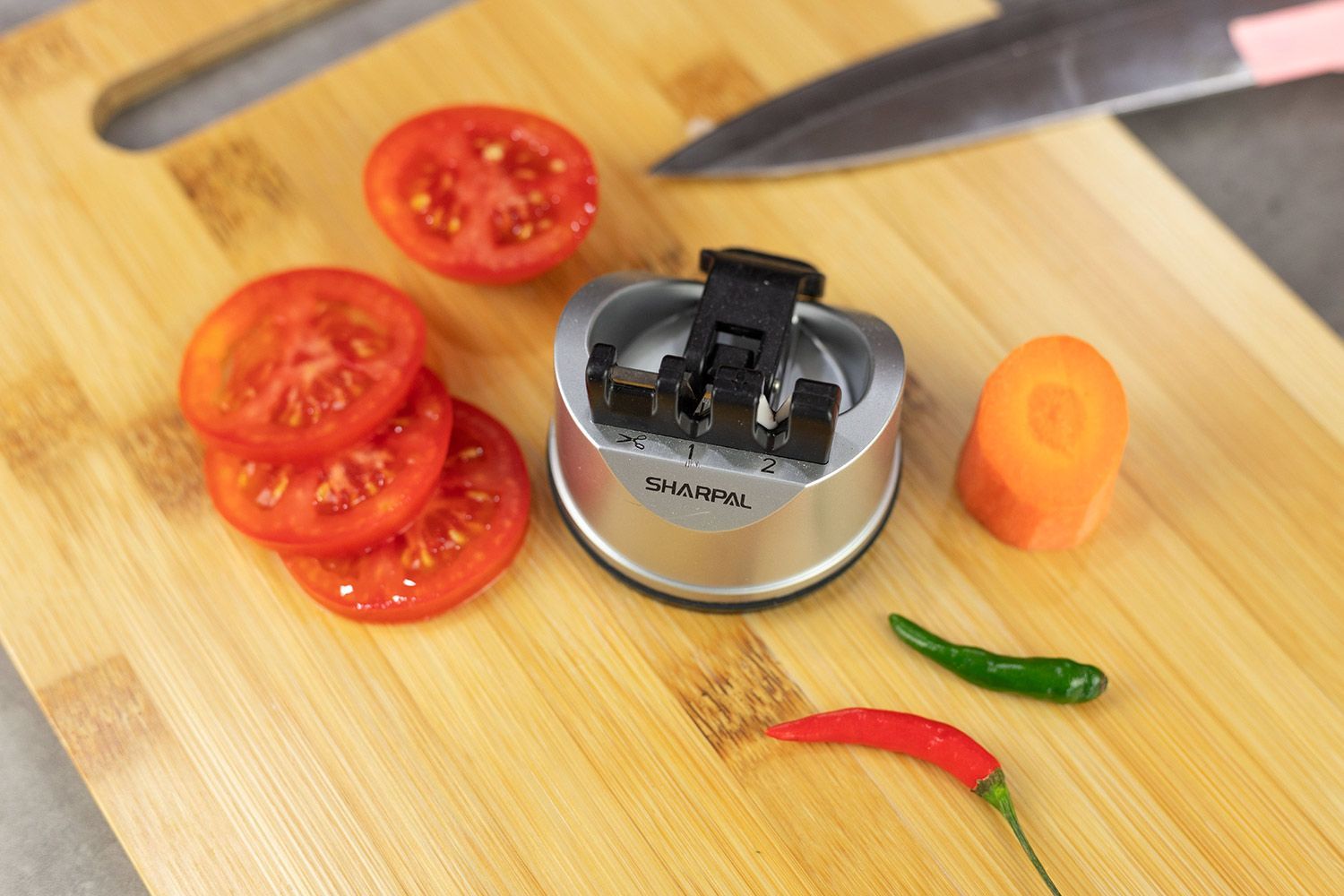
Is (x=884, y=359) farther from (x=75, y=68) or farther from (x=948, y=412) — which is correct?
(x=75, y=68)

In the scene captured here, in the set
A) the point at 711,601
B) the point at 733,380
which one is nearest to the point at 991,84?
the point at 733,380

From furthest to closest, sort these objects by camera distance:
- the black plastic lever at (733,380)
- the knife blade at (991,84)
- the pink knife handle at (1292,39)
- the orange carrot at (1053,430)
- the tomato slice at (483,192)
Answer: the pink knife handle at (1292,39) → the knife blade at (991,84) → the tomato slice at (483,192) → the orange carrot at (1053,430) → the black plastic lever at (733,380)

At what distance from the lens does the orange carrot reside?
5.12 ft

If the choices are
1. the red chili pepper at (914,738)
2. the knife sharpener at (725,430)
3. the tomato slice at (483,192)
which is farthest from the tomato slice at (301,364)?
the red chili pepper at (914,738)

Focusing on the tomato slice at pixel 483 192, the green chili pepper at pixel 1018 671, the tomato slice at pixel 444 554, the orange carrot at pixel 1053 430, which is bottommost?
the tomato slice at pixel 444 554

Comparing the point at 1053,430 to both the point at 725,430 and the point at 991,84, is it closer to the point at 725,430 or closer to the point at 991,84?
the point at 725,430

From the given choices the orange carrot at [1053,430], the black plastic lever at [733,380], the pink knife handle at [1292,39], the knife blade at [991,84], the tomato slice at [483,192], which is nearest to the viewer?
the black plastic lever at [733,380]

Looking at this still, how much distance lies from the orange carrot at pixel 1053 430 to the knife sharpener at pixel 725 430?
0.14 meters

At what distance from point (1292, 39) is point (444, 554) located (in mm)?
1633

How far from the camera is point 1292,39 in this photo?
84.8 inches

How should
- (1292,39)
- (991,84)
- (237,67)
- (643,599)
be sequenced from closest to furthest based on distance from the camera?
(643,599), (991,84), (1292,39), (237,67)

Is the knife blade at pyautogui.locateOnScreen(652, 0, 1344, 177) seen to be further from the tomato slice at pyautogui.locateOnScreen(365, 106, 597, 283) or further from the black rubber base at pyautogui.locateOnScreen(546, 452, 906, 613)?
the black rubber base at pyautogui.locateOnScreen(546, 452, 906, 613)

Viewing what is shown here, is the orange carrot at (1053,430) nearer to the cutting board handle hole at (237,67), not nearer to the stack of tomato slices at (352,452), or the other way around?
the stack of tomato slices at (352,452)

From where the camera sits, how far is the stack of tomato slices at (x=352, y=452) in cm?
159
